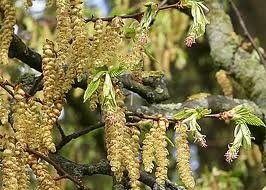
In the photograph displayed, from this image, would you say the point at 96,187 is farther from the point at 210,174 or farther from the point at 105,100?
the point at 105,100

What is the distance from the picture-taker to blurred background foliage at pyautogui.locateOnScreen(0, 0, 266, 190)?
3.87 meters

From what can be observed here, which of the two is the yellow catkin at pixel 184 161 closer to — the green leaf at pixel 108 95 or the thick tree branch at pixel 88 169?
the green leaf at pixel 108 95

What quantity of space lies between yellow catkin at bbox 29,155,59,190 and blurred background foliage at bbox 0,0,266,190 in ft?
3.96

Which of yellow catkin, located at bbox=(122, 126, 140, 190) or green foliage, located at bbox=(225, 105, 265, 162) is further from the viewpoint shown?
green foliage, located at bbox=(225, 105, 265, 162)

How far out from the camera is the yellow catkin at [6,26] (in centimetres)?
158

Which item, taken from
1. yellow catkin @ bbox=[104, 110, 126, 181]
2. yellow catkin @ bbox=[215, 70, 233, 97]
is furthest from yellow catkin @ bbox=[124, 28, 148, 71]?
yellow catkin @ bbox=[215, 70, 233, 97]

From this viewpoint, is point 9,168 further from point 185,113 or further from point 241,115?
point 241,115

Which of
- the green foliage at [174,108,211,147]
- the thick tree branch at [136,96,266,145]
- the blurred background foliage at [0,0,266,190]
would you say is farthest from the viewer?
the blurred background foliage at [0,0,266,190]

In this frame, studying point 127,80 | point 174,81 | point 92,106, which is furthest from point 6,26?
point 174,81

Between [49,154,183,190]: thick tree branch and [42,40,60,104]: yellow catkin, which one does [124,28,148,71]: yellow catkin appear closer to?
[42,40,60,104]: yellow catkin

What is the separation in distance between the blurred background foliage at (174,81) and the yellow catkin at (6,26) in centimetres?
106

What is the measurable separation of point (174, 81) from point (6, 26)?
4.20 metres

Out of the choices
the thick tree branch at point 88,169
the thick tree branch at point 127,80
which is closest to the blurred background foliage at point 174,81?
the thick tree branch at point 127,80

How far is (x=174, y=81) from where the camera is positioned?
5.77 m
